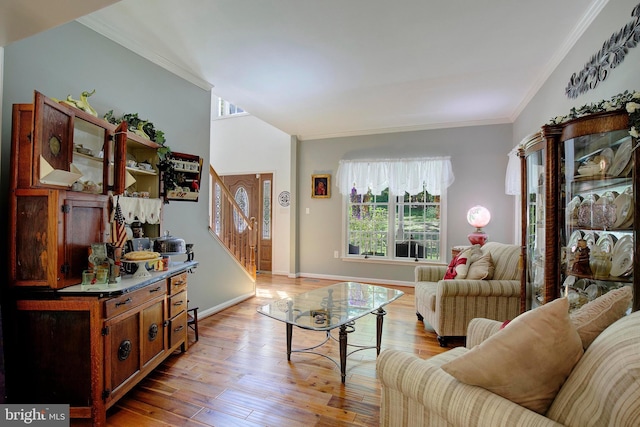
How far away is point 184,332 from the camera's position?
8.54ft

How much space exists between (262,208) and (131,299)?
13.9 ft

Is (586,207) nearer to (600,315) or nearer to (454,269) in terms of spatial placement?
(600,315)

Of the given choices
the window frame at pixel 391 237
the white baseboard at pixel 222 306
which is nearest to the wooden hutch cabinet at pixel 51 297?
the white baseboard at pixel 222 306

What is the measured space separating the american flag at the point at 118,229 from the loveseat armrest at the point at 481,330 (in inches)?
90.4

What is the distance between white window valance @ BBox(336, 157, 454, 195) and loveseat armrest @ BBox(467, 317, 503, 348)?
3.39 m

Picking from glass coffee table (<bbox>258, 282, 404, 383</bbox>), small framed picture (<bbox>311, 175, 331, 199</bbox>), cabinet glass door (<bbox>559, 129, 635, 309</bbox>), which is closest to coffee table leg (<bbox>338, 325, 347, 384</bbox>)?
glass coffee table (<bbox>258, 282, 404, 383</bbox>)

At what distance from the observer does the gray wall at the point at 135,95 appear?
6.42 feet

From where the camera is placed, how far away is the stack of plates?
5.09ft

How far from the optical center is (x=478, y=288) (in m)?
2.76

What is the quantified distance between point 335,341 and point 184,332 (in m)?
1.36

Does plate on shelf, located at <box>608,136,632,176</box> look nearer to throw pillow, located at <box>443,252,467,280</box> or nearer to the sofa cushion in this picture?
the sofa cushion

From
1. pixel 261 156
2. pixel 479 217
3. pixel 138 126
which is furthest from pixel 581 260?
pixel 261 156

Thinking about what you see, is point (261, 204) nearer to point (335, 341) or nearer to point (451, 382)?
point (335, 341)

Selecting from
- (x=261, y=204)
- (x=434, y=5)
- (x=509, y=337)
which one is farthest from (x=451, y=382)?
(x=261, y=204)
